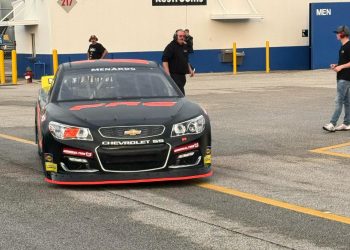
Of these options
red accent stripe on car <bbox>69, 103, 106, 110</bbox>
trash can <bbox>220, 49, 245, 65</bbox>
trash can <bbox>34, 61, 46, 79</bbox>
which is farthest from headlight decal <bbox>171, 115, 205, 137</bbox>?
trash can <bbox>220, 49, 245, 65</bbox>

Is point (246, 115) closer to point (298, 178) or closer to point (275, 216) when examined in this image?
point (298, 178)

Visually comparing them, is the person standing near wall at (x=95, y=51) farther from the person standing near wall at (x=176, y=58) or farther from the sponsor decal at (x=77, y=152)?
the sponsor decal at (x=77, y=152)

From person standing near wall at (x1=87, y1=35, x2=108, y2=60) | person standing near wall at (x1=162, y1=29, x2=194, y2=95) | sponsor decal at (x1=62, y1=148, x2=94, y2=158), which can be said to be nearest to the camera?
sponsor decal at (x1=62, y1=148, x2=94, y2=158)

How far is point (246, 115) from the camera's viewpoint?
16.5m

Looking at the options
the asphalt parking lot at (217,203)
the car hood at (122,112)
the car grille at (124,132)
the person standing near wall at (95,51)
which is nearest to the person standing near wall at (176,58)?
Result: the asphalt parking lot at (217,203)

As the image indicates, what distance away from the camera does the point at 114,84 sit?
9773 mm

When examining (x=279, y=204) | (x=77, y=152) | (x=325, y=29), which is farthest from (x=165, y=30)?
(x=279, y=204)

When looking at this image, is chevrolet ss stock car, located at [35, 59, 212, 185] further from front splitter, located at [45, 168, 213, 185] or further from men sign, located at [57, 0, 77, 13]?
men sign, located at [57, 0, 77, 13]

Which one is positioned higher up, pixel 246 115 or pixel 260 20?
pixel 260 20

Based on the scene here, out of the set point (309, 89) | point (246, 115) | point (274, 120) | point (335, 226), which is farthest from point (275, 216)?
point (309, 89)

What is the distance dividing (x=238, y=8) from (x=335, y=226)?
2790 centimetres

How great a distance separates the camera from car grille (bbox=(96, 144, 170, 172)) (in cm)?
841

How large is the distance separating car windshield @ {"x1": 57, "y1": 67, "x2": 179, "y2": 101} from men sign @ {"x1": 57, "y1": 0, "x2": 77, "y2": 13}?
20.9 m

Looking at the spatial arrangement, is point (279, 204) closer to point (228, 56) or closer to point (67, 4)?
point (67, 4)
